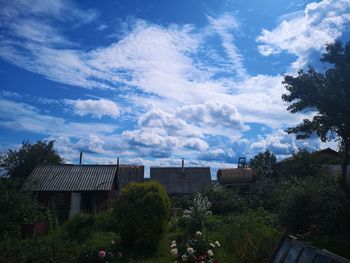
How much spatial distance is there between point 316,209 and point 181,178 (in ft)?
79.1

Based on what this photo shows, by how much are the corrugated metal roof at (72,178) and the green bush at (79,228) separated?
39.3 ft

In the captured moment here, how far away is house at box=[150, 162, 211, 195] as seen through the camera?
3675 centimetres

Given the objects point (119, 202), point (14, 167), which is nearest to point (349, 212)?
point (119, 202)

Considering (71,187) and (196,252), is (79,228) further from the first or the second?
(71,187)

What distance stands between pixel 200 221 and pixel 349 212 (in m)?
5.97

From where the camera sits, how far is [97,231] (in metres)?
16.2

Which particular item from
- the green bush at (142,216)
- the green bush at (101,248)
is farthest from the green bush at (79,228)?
the green bush at (142,216)

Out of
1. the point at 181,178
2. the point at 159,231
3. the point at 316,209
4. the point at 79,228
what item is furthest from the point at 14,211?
the point at 181,178

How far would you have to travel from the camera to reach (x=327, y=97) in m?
15.3

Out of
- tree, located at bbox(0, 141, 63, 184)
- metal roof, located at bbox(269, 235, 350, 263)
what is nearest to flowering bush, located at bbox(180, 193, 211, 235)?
metal roof, located at bbox(269, 235, 350, 263)

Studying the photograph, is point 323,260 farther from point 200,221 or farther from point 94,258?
point 200,221

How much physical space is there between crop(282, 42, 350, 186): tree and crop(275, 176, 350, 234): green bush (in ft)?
4.97

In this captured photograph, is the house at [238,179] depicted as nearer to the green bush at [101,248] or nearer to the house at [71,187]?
the house at [71,187]

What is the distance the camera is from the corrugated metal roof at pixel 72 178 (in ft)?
87.1
